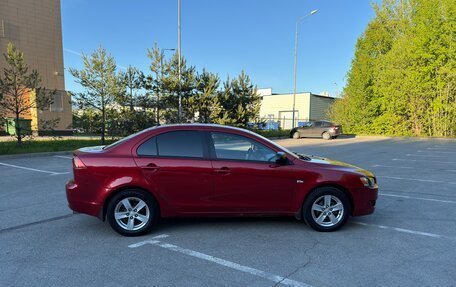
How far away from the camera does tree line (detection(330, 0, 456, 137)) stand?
2780 centimetres

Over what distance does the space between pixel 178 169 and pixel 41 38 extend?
88.0 feet

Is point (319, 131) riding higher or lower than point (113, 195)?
higher

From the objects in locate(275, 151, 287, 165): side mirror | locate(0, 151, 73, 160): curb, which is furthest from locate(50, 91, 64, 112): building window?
locate(275, 151, 287, 165): side mirror

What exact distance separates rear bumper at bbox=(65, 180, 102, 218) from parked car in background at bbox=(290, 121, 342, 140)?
24.9 meters

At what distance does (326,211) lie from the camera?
4770 mm

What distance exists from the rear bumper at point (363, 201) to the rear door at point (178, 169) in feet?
7.02

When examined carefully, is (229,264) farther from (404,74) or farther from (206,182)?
(404,74)

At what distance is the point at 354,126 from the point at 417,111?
6091 mm

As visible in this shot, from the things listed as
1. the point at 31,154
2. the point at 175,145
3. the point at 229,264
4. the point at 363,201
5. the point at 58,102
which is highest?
the point at 58,102

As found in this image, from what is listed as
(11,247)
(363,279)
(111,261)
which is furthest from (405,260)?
(11,247)

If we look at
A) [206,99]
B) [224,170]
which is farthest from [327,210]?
[206,99]

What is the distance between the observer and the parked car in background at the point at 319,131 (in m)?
27.2

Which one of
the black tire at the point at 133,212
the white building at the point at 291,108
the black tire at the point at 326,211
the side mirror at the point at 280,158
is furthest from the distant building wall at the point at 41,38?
the white building at the point at 291,108

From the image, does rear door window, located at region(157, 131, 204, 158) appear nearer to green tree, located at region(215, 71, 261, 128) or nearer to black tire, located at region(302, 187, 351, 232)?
black tire, located at region(302, 187, 351, 232)
